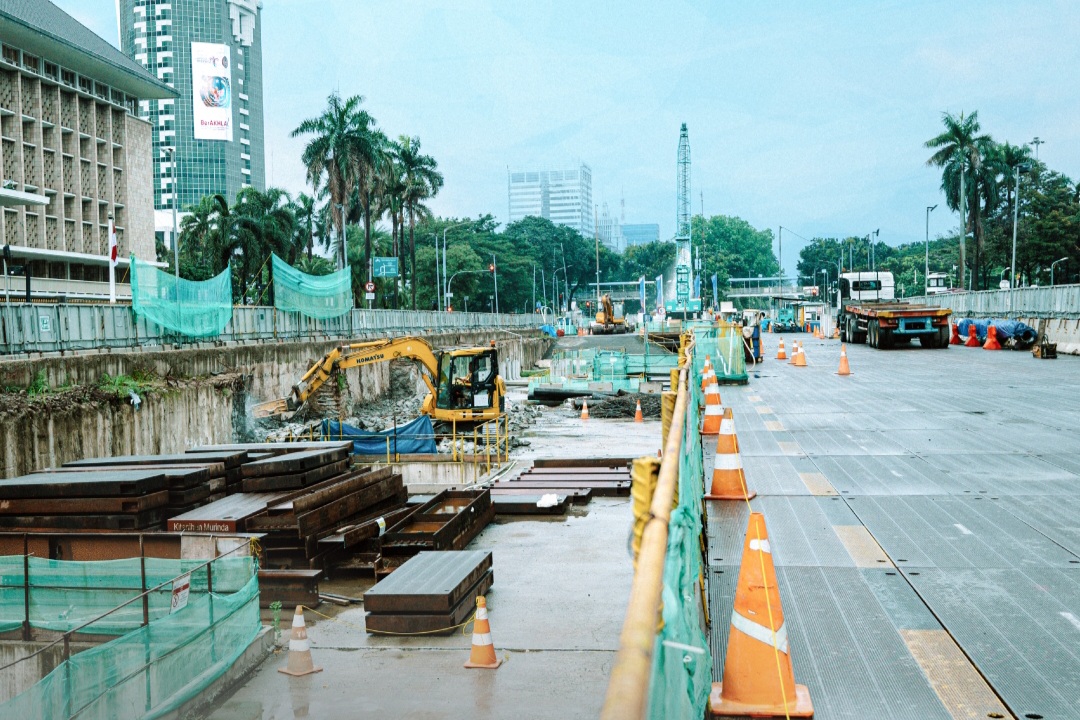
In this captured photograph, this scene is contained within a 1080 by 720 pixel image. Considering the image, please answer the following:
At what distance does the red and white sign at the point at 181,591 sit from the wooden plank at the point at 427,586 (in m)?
1.83

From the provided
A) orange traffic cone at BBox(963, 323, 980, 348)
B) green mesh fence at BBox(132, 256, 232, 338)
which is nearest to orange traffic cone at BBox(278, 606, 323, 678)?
green mesh fence at BBox(132, 256, 232, 338)

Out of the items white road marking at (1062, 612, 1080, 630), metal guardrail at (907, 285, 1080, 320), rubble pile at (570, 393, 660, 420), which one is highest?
metal guardrail at (907, 285, 1080, 320)

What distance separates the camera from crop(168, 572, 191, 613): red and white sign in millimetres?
8398

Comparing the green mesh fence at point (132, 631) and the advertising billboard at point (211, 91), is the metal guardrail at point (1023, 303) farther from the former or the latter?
the advertising billboard at point (211, 91)

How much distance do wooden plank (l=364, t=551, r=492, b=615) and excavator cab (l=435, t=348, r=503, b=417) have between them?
60.9ft

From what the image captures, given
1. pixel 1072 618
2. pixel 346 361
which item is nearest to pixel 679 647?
pixel 1072 618

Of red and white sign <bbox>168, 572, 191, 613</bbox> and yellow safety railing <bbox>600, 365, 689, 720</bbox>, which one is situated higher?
yellow safety railing <bbox>600, 365, 689, 720</bbox>

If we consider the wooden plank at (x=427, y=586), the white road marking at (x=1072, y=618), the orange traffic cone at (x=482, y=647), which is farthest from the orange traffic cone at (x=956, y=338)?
the white road marking at (x=1072, y=618)

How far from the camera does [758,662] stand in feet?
15.3

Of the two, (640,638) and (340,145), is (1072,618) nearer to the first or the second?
(640,638)

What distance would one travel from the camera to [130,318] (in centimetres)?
2286

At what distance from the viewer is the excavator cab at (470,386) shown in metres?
29.1

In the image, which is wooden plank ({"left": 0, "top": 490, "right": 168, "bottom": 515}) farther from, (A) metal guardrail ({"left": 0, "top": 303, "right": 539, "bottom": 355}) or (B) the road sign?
(B) the road sign

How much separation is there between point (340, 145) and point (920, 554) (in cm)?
5680
